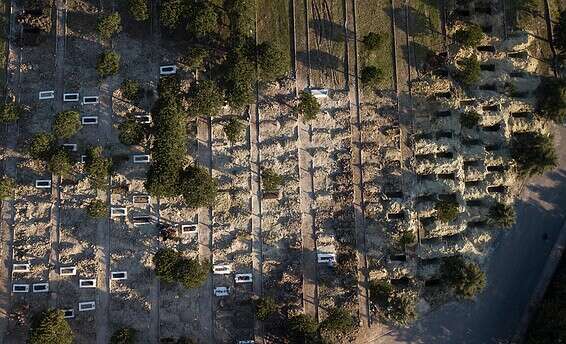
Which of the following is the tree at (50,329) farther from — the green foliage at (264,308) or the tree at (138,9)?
the tree at (138,9)

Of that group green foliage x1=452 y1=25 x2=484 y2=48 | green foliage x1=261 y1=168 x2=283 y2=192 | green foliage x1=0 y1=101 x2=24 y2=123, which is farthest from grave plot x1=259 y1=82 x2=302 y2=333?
green foliage x1=0 y1=101 x2=24 y2=123

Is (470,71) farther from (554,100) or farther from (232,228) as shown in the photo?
(232,228)

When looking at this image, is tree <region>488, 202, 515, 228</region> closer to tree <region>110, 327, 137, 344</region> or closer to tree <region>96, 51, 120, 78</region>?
tree <region>110, 327, 137, 344</region>

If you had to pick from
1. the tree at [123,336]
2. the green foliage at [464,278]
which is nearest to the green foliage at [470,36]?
the green foliage at [464,278]

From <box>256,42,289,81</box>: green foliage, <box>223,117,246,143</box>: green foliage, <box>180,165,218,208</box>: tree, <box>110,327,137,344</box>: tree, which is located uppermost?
<box>256,42,289,81</box>: green foliage

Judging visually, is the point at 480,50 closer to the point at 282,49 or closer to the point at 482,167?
the point at 482,167

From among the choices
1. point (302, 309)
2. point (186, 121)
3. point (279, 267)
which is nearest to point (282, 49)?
point (186, 121)

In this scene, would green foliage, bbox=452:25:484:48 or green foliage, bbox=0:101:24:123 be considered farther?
green foliage, bbox=452:25:484:48
